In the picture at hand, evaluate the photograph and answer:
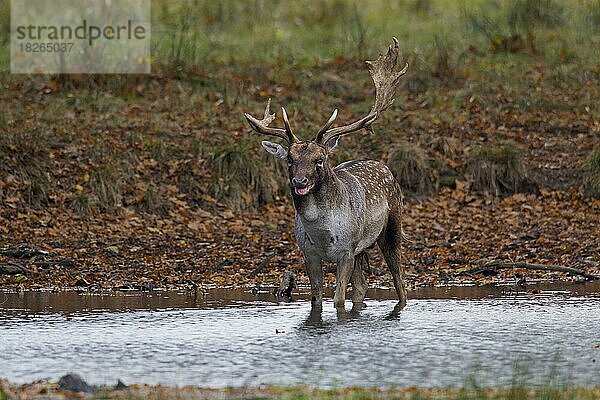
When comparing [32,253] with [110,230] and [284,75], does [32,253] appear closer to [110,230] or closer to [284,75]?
[110,230]

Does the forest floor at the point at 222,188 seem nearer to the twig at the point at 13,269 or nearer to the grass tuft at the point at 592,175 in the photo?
the twig at the point at 13,269

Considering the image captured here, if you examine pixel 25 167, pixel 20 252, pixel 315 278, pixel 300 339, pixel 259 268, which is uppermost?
pixel 25 167

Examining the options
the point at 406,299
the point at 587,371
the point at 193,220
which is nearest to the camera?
the point at 587,371

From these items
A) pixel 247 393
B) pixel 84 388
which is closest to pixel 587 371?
pixel 247 393

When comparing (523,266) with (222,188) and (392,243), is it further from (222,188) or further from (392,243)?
(222,188)

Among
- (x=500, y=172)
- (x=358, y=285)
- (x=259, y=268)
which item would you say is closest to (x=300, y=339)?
(x=358, y=285)

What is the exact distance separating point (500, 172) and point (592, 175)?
1.32m

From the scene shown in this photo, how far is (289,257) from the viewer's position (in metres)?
15.6

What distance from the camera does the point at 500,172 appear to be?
1872 cm

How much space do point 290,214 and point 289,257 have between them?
6.72 feet

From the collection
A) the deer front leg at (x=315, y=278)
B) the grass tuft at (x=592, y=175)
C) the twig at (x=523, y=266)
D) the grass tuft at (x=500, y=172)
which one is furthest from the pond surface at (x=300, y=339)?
the grass tuft at (x=500, y=172)

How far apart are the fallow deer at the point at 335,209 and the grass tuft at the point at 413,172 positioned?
545cm

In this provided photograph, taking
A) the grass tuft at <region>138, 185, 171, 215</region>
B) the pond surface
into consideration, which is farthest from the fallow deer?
the grass tuft at <region>138, 185, 171, 215</region>

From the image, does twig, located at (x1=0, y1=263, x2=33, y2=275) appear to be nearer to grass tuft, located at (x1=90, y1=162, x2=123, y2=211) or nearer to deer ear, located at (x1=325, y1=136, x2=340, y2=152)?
grass tuft, located at (x1=90, y1=162, x2=123, y2=211)
